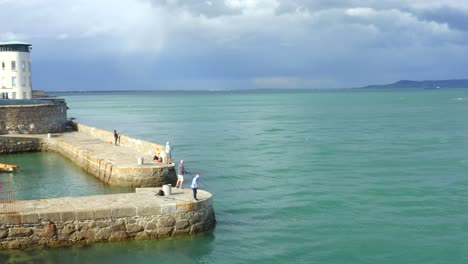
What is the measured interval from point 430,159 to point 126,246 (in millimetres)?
27996

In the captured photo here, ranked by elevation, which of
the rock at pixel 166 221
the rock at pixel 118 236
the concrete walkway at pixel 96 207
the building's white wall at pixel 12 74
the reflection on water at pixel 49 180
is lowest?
the reflection on water at pixel 49 180

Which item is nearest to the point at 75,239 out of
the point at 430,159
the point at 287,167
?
the point at 287,167

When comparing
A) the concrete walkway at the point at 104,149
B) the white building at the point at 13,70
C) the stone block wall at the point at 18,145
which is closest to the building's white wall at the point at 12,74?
the white building at the point at 13,70

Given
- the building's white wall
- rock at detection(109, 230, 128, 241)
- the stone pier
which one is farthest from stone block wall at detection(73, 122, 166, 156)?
rock at detection(109, 230, 128, 241)

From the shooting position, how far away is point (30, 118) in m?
48.3

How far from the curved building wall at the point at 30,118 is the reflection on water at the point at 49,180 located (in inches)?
212

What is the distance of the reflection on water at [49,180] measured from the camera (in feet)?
94.4

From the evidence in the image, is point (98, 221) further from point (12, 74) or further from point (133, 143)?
point (12, 74)

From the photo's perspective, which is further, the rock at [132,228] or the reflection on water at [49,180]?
the reflection on water at [49,180]

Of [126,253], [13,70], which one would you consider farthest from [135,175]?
[13,70]

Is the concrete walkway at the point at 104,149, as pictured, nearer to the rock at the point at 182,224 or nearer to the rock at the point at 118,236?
the rock at the point at 182,224

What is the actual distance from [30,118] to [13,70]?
11148mm

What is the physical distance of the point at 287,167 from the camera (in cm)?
3819

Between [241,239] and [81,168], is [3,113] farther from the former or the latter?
[241,239]
